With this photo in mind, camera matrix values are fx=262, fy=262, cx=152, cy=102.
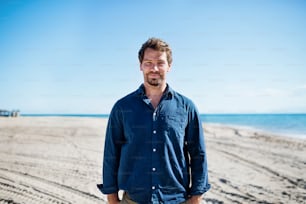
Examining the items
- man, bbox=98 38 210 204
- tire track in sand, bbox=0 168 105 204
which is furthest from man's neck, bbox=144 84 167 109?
tire track in sand, bbox=0 168 105 204

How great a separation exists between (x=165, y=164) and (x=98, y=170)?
5.46m

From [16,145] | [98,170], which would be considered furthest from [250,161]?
[16,145]

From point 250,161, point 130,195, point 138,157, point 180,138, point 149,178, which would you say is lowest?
point 250,161

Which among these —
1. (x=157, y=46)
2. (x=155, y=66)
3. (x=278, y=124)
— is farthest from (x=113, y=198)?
(x=278, y=124)

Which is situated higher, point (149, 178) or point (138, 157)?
point (138, 157)

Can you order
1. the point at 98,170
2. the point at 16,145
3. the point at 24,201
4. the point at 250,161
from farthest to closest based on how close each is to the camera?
1. the point at 16,145
2. the point at 250,161
3. the point at 98,170
4. the point at 24,201

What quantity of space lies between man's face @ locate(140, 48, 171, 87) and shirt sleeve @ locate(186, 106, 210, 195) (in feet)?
1.32

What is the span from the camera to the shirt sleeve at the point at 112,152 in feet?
7.33

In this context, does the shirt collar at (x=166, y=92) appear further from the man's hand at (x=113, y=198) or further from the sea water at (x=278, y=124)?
the sea water at (x=278, y=124)

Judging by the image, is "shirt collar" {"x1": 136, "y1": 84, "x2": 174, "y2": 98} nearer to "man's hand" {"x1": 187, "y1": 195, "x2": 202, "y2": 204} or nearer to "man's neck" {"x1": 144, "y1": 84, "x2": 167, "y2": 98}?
"man's neck" {"x1": 144, "y1": 84, "x2": 167, "y2": 98}

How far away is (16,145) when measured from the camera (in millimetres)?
10570

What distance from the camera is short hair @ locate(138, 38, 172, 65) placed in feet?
7.32

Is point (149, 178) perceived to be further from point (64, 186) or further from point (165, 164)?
point (64, 186)

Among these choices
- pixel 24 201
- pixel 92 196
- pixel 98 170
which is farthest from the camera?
pixel 98 170
